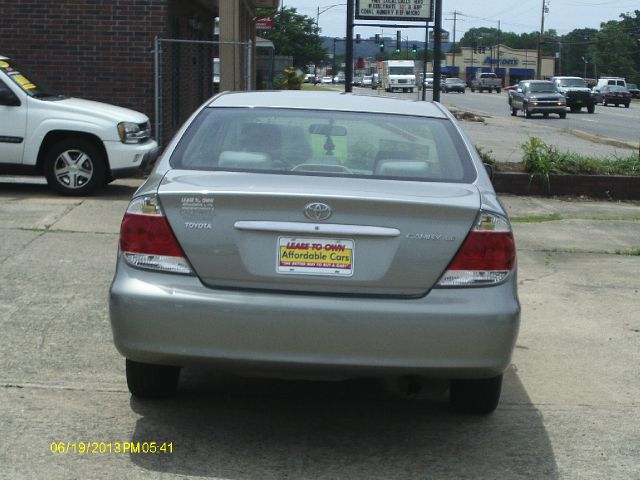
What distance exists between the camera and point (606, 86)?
7019 centimetres

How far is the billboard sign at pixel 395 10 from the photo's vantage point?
19.5 meters

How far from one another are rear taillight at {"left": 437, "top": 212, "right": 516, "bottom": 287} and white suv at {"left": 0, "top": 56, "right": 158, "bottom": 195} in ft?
29.2

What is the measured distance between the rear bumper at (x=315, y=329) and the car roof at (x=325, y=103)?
4.84 ft

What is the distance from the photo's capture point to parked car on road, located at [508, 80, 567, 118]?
Answer: 46344 mm

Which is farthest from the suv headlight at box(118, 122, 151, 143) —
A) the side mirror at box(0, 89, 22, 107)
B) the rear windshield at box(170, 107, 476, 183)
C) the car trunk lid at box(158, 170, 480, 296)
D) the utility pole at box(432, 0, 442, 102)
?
the car trunk lid at box(158, 170, 480, 296)

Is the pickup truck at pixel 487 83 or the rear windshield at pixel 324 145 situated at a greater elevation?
the rear windshield at pixel 324 145

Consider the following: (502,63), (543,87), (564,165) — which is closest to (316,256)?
(564,165)

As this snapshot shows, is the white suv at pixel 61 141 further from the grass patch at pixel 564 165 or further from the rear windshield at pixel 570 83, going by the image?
the rear windshield at pixel 570 83

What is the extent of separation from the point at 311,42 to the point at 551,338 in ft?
301

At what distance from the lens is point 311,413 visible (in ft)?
18.0

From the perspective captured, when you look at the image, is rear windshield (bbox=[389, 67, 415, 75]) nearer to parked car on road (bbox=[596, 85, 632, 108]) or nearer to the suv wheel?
parked car on road (bbox=[596, 85, 632, 108])

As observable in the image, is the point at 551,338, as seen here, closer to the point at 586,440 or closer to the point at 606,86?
the point at 586,440

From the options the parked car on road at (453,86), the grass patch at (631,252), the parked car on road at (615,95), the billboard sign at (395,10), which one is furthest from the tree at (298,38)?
the grass patch at (631,252)

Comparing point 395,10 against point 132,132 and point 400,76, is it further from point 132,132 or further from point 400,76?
point 400,76
